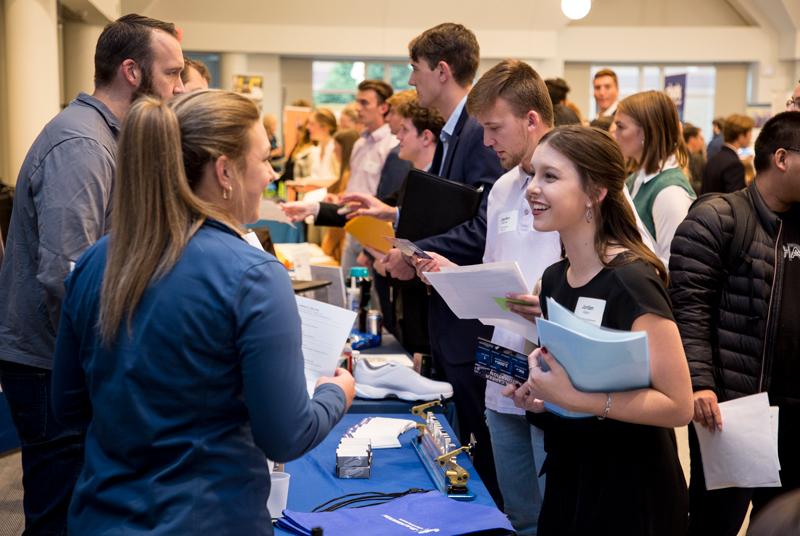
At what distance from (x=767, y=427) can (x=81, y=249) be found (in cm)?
182

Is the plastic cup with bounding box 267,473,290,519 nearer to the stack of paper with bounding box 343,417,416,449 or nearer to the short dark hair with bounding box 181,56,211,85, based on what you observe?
the stack of paper with bounding box 343,417,416,449

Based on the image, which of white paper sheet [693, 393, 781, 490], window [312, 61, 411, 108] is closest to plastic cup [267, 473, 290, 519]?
white paper sheet [693, 393, 781, 490]

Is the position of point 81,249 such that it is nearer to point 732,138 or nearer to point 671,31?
point 732,138

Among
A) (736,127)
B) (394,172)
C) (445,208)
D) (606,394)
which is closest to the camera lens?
(606,394)

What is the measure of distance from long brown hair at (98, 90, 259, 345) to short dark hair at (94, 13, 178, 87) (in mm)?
821

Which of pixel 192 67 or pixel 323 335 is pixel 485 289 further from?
pixel 192 67

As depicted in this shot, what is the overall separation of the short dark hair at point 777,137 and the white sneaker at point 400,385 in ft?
4.03

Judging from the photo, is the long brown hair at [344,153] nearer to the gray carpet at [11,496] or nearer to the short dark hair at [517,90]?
the gray carpet at [11,496]

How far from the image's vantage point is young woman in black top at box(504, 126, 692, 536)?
4.24ft

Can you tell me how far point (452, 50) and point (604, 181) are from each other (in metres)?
1.23

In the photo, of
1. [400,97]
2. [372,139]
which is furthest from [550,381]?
[372,139]

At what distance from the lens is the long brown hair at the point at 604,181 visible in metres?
1.46

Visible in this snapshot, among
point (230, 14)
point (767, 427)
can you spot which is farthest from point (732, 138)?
point (230, 14)

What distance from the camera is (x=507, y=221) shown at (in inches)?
77.9
